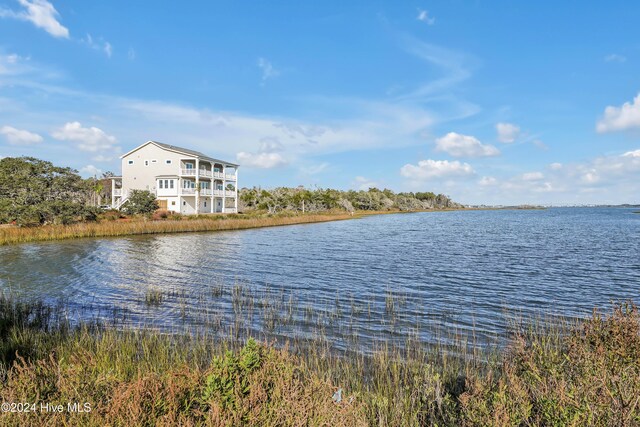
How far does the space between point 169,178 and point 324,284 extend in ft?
149

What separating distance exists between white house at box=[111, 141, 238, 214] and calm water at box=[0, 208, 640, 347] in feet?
88.8

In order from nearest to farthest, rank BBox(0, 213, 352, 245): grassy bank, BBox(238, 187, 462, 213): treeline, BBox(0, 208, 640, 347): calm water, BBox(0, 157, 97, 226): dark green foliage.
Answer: BBox(0, 208, 640, 347): calm water, BBox(0, 213, 352, 245): grassy bank, BBox(0, 157, 97, 226): dark green foliage, BBox(238, 187, 462, 213): treeline

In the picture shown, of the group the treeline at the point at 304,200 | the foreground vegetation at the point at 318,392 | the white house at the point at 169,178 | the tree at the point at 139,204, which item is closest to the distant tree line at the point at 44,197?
the tree at the point at 139,204

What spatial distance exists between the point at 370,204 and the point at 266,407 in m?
118

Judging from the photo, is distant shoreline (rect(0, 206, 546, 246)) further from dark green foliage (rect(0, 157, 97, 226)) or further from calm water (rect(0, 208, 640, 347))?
calm water (rect(0, 208, 640, 347))

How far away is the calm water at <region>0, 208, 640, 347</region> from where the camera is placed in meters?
10.6

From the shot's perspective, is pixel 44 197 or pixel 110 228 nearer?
pixel 110 228

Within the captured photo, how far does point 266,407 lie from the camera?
3.88 meters

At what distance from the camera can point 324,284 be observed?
15.8 meters

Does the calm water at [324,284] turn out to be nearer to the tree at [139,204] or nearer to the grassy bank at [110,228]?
the grassy bank at [110,228]

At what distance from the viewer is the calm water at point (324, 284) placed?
10.6 meters

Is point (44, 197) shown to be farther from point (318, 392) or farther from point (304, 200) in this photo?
point (304, 200)

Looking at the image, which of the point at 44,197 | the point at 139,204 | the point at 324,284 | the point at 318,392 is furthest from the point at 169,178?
the point at 318,392

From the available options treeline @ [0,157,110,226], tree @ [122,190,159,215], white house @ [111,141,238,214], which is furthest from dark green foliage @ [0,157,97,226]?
white house @ [111,141,238,214]
